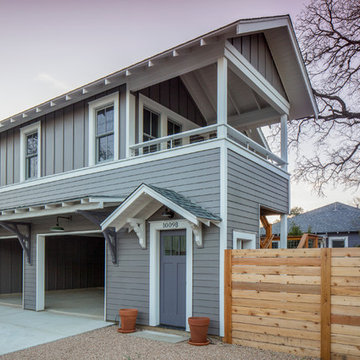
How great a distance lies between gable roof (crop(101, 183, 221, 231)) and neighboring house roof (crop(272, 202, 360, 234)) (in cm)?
1747

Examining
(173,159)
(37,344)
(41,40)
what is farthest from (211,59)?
(41,40)

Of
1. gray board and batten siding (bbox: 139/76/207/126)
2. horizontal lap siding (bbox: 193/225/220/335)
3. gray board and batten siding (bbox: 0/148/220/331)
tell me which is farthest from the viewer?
gray board and batten siding (bbox: 139/76/207/126)

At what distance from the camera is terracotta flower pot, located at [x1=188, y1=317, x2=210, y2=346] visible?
21.5ft

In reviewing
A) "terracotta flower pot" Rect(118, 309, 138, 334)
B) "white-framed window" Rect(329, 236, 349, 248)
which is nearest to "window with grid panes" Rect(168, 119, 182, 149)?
"terracotta flower pot" Rect(118, 309, 138, 334)

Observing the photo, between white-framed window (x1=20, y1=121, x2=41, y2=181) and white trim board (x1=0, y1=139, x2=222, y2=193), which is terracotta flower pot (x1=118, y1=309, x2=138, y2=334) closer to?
white trim board (x1=0, y1=139, x2=222, y2=193)

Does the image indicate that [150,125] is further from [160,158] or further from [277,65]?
[277,65]

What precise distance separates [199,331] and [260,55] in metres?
6.40

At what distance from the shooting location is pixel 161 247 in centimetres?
807

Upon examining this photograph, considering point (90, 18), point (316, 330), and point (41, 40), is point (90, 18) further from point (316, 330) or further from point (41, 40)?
point (316, 330)

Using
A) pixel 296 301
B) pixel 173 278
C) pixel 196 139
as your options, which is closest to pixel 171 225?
pixel 173 278

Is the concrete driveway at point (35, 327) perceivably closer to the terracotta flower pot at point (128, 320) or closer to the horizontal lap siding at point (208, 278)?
the terracotta flower pot at point (128, 320)

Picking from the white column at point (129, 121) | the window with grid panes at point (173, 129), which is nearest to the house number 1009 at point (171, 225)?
the white column at point (129, 121)

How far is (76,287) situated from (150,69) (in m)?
10.7

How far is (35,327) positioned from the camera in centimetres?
841
